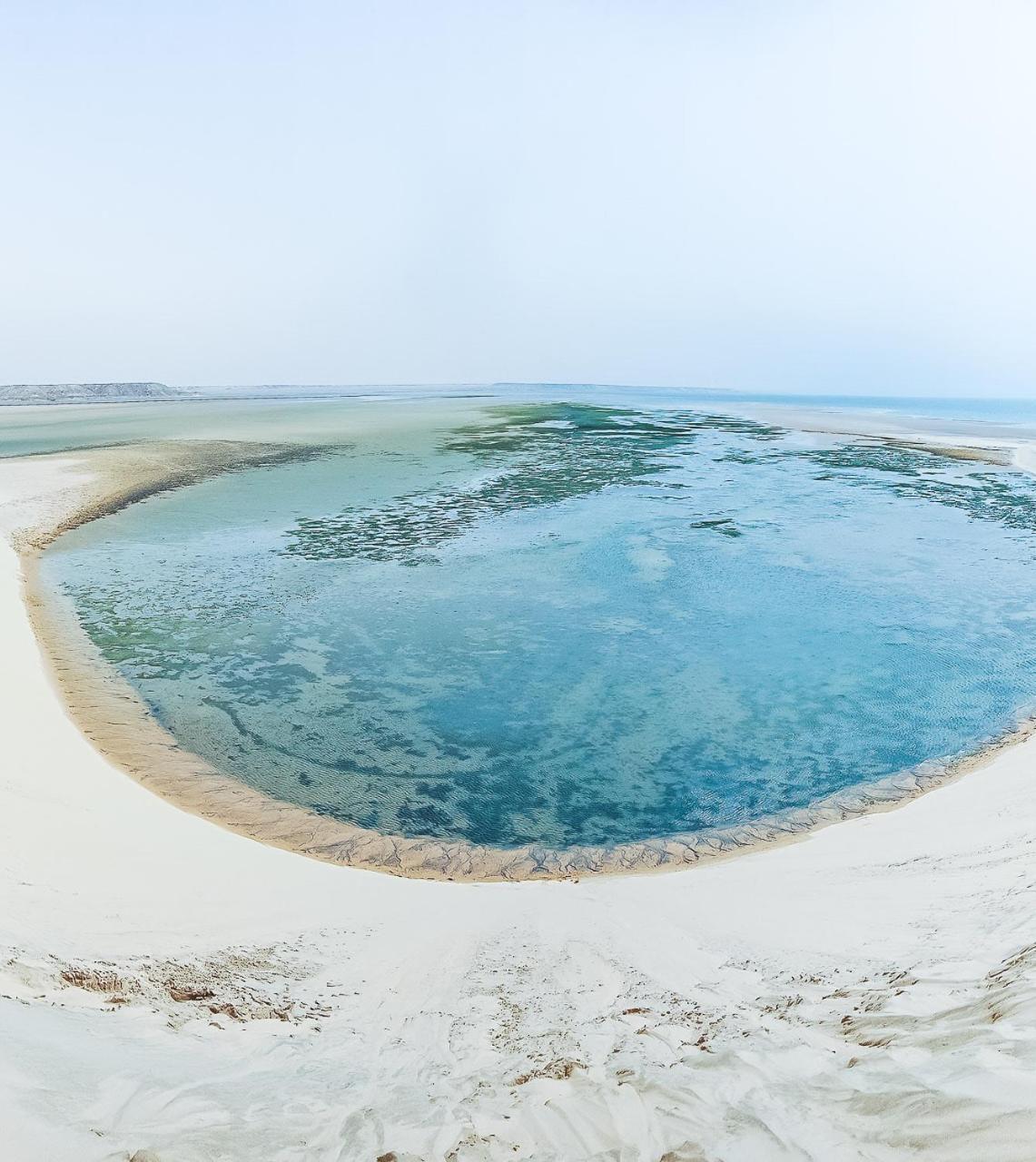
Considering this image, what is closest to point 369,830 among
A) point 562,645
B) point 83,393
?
point 562,645

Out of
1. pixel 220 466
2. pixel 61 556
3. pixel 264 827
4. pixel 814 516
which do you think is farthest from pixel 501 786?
pixel 220 466

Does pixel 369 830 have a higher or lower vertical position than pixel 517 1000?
lower

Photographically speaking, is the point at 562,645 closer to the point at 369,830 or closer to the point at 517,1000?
the point at 369,830

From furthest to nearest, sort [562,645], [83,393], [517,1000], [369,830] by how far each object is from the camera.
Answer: [83,393] < [562,645] < [369,830] < [517,1000]

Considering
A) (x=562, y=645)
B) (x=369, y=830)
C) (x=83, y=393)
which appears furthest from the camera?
(x=83, y=393)

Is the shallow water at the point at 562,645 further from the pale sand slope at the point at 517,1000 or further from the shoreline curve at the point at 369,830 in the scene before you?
the pale sand slope at the point at 517,1000

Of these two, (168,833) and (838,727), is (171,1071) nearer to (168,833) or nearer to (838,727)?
(168,833)
